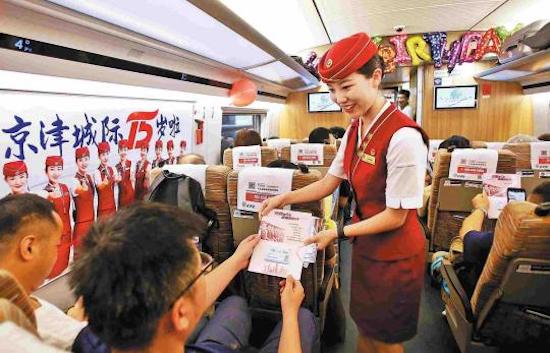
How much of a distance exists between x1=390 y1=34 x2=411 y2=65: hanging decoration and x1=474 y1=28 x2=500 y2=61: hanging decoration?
4.08 ft

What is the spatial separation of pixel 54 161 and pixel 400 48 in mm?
6641

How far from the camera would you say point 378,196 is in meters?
1.56

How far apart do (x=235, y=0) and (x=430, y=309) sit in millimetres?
3655

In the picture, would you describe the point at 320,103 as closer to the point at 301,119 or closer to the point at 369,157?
the point at 301,119

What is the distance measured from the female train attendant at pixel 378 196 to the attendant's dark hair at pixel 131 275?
85 centimetres

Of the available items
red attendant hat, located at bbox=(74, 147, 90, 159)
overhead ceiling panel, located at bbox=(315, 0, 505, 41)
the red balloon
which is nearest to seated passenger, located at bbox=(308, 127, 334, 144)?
the red balloon

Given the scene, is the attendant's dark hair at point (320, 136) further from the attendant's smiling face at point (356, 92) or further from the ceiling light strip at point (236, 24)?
the attendant's smiling face at point (356, 92)

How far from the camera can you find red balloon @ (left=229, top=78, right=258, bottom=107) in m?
4.81

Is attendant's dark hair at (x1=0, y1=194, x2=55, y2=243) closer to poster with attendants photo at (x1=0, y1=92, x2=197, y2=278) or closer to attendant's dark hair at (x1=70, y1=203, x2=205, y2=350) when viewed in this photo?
poster with attendants photo at (x1=0, y1=92, x2=197, y2=278)

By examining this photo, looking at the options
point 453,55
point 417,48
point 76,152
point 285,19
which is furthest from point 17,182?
point 453,55

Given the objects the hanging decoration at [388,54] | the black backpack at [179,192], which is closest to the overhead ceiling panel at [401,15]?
the hanging decoration at [388,54]

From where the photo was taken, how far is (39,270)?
1.24 metres

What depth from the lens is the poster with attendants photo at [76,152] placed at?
6.29 ft

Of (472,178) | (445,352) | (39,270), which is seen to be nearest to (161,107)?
(39,270)
